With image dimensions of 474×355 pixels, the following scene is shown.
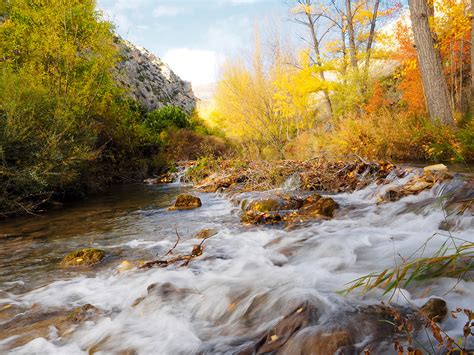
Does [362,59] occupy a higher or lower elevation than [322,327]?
higher

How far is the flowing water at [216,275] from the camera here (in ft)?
7.39

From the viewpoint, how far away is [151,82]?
38969 mm

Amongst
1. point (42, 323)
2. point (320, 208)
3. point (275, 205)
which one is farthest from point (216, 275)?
point (275, 205)

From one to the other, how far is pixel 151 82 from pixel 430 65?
33956mm

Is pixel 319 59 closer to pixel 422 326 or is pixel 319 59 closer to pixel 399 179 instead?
pixel 399 179

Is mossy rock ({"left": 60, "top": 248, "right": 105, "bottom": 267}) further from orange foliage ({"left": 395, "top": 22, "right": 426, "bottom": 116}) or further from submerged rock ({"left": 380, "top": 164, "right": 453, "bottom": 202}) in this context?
orange foliage ({"left": 395, "top": 22, "right": 426, "bottom": 116})

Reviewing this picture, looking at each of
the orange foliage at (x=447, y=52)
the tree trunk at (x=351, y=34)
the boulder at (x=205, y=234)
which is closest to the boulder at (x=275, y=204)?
the boulder at (x=205, y=234)

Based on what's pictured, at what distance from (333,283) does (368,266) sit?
0.49 meters

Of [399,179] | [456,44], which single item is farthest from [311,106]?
[399,179]

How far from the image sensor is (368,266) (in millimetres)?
2984

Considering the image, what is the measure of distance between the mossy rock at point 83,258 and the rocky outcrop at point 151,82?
28.3 meters

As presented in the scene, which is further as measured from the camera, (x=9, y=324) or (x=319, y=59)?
(x=319, y=59)

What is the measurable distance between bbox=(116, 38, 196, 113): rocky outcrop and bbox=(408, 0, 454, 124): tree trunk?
998 inches

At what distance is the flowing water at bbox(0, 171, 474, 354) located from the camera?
7.39 ft
